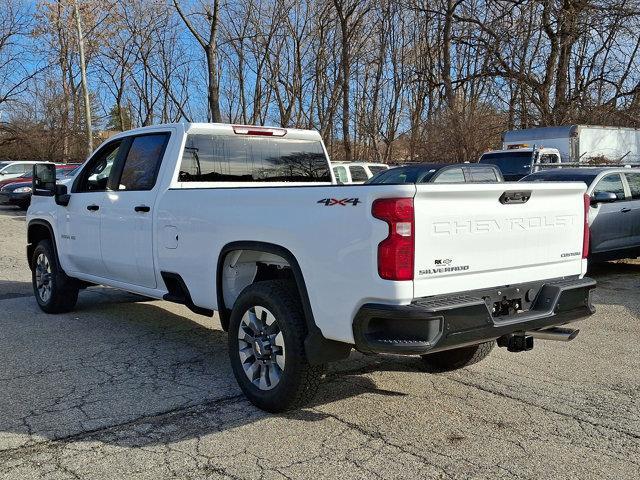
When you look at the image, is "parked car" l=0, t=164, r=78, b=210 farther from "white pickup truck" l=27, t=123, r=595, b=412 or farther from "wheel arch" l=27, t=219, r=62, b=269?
"white pickup truck" l=27, t=123, r=595, b=412

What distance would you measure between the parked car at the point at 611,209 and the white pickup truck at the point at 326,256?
19.1 feet

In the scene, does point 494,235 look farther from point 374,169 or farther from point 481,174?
point 374,169

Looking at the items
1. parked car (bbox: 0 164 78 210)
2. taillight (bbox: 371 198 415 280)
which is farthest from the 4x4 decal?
parked car (bbox: 0 164 78 210)

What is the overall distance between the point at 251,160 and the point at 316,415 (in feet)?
8.77

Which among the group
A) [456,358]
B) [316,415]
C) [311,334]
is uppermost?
[311,334]

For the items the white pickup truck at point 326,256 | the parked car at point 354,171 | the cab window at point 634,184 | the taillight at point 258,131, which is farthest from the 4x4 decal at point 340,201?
the parked car at point 354,171

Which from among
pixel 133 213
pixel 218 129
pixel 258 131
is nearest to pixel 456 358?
pixel 258 131

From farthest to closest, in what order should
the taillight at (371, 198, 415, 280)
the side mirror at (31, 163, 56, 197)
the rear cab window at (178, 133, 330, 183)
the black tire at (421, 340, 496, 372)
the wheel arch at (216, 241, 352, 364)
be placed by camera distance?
Answer: the side mirror at (31, 163, 56, 197)
the rear cab window at (178, 133, 330, 183)
the black tire at (421, 340, 496, 372)
the wheel arch at (216, 241, 352, 364)
the taillight at (371, 198, 415, 280)

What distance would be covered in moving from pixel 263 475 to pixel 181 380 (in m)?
1.76

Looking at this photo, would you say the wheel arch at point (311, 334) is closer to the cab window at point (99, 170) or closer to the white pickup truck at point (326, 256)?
the white pickup truck at point (326, 256)

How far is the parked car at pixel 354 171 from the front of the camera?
17.3 metres

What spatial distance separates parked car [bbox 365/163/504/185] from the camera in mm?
8067

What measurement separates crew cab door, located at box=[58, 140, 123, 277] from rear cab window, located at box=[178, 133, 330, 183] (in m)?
1.04

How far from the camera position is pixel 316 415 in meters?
4.30
